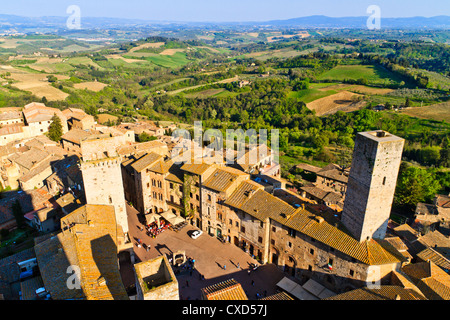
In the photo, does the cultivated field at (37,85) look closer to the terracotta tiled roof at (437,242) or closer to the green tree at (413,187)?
the green tree at (413,187)

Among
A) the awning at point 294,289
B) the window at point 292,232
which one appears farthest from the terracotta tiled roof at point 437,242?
the awning at point 294,289

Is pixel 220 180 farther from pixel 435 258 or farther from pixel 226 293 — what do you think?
pixel 435 258

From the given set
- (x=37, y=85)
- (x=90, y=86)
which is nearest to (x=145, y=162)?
(x=37, y=85)
